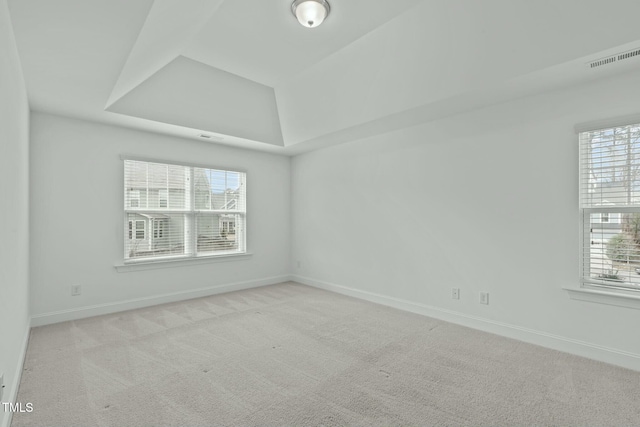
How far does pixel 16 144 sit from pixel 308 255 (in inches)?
158

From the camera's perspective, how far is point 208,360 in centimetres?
269

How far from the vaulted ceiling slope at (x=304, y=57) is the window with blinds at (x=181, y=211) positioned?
0.64 m

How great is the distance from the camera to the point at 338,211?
501cm

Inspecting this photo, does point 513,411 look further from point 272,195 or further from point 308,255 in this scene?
point 272,195

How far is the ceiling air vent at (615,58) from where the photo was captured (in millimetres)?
2254

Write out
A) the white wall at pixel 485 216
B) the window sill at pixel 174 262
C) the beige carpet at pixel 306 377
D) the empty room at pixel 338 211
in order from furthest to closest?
the window sill at pixel 174 262 < the white wall at pixel 485 216 < the empty room at pixel 338 211 < the beige carpet at pixel 306 377

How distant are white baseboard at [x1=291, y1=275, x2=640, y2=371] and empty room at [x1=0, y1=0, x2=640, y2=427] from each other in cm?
2

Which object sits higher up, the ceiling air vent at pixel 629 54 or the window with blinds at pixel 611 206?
the ceiling air vent at pixel 629 54

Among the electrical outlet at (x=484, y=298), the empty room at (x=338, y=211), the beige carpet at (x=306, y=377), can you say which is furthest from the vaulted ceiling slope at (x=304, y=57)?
the beige carpet at (x=306, y=377)

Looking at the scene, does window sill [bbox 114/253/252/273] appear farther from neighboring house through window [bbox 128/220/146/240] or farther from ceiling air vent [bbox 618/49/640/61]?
ceiling air vent [bbox 618/49/640/61]

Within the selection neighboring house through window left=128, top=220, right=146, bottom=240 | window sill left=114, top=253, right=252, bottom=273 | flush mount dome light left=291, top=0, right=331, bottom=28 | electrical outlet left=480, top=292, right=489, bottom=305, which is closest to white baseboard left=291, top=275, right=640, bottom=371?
electrical outlet left=480, top=292, right=489, bottom=305

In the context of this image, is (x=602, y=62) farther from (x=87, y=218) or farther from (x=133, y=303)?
(x=133, y=303)

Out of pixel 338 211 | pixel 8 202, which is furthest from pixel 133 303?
pixel 338 211

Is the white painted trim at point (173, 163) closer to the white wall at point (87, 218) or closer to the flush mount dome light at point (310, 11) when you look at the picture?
the white wall at point (87, 218)
